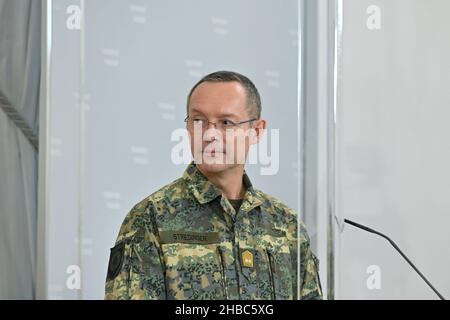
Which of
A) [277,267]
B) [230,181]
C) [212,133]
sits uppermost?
[212,133]

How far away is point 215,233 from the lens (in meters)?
1.89

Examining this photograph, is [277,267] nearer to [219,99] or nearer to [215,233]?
[215,233]

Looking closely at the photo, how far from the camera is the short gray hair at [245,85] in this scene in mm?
1943

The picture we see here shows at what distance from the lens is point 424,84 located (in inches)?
108

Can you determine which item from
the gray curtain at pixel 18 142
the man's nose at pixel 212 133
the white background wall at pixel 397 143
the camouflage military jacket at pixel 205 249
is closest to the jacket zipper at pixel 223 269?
the camouflage military jacket at pixel 205 249

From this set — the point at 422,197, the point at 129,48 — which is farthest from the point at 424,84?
the point at 129,48

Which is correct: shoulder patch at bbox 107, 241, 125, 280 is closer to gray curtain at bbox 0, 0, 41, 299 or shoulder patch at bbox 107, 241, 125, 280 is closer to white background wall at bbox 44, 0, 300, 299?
white background wall at bbox 44, 0, 300, 299

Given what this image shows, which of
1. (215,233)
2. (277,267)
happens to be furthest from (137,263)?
(277,267)

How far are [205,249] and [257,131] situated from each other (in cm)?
30

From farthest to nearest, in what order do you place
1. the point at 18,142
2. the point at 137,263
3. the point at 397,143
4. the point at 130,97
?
the point at 397,143 < the point at 18,142 < the point at 130,97 < the point at 137,263

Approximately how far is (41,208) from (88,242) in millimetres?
137

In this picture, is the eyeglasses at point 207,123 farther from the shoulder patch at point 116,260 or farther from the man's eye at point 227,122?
the shoulder patch at point 116,260

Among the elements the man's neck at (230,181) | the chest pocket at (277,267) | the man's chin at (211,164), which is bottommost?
the chest pocket at (277,267)
